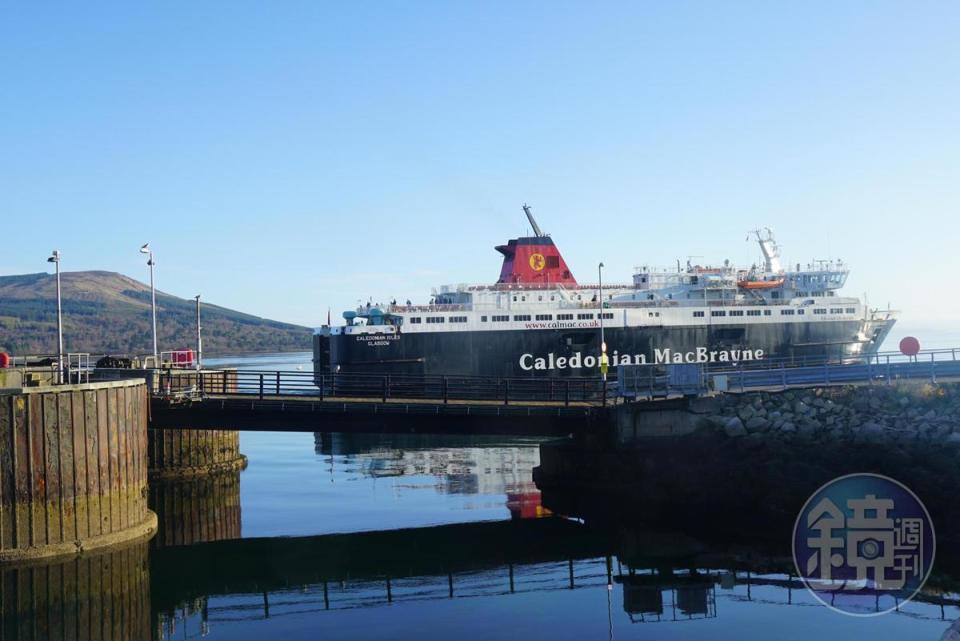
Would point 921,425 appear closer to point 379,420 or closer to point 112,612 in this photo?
point 379,420

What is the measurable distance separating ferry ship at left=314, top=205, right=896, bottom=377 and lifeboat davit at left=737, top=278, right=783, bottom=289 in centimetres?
7

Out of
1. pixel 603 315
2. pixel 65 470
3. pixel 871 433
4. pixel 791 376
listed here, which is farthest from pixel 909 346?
pixel 65 470

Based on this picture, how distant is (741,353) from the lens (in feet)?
174

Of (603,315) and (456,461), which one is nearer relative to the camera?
(456,461)

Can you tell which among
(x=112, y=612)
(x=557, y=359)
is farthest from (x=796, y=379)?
(x=112, y=612)

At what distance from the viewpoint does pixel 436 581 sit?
22.0m

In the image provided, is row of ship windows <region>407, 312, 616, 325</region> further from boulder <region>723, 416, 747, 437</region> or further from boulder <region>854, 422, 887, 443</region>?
boulder <region>854, 422, 887, 443</region>

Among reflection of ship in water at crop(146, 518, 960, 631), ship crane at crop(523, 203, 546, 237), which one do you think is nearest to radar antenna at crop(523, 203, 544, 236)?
ship crane at crop(523, 203, 546, 237)

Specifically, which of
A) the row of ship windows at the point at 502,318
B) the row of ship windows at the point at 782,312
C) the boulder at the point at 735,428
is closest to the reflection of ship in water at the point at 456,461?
the boulder at the point at 735,428

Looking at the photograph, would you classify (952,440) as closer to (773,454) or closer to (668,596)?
(773,454)

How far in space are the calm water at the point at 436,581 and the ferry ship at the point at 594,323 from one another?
15168 millimetres

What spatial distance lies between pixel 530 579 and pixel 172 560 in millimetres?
9537

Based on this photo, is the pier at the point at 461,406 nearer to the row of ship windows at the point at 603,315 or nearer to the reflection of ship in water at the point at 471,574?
the reflection of ship in water at the point at 471,574

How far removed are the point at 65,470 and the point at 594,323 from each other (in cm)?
3275
